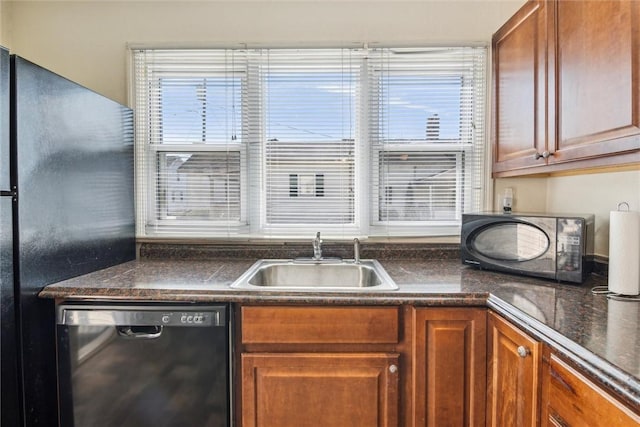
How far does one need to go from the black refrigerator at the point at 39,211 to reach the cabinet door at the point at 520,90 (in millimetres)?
1970

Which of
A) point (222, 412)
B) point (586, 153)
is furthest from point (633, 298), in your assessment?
point (222, 412)

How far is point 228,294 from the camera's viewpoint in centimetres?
135

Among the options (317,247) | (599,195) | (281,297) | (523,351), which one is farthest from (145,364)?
(599,195)

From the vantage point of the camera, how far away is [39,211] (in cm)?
137

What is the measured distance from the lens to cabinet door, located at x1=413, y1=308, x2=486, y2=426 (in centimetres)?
131

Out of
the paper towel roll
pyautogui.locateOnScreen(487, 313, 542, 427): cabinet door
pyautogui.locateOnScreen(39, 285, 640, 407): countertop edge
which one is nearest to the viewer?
pyautogui.locateOnScreen(487, 313, 542, 427): cabinet door

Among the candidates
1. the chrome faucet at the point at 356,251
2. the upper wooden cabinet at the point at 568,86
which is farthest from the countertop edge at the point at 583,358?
the chrome faucet at the point at 356,251

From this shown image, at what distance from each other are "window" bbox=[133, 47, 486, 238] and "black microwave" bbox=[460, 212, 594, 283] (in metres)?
0.33

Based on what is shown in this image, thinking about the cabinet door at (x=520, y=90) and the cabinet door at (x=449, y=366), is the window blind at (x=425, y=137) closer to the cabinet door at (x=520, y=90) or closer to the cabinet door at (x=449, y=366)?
the cabinet door at (x=520, y=90)

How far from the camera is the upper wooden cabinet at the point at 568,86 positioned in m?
1.07

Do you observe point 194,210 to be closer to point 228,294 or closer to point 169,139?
point 169,139

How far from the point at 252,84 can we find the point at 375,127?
747mm

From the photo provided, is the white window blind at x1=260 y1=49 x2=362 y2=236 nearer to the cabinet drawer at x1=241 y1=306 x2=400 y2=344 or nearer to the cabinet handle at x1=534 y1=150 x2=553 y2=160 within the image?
the cabinet drawer at x1=241 y1=306 x2=400 y2=344

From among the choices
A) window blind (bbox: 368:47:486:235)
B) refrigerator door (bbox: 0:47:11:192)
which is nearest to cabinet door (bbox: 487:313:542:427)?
window blind (bbox: 368:47:486:235)
